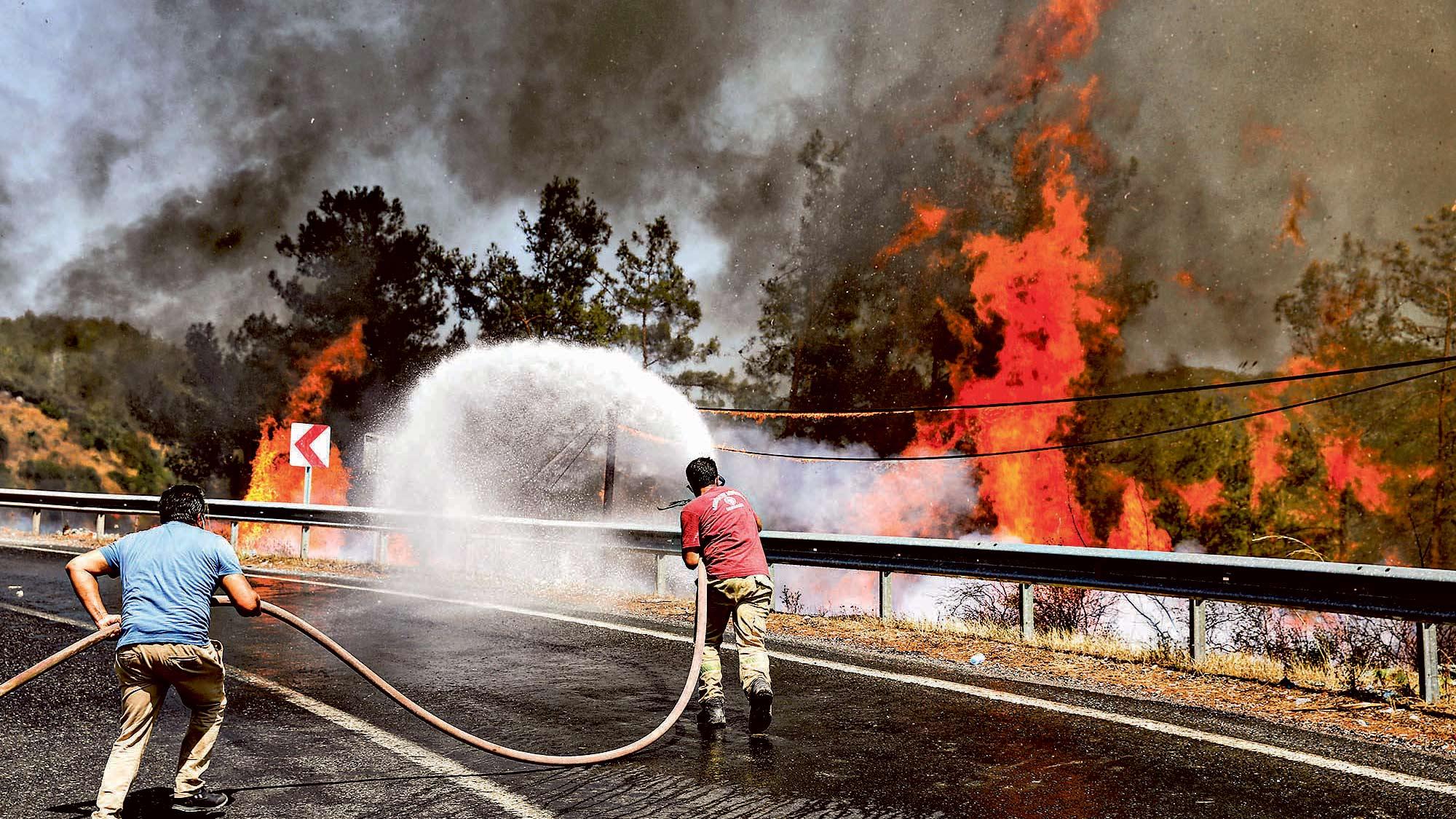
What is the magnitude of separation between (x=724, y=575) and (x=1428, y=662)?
4487 mm

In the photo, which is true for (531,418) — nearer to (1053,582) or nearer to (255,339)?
(1053,582)

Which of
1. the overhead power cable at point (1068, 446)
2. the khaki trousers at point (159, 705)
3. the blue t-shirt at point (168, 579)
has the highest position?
the overhead power cable at point (1068, 446)

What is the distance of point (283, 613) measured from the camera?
4445 mm

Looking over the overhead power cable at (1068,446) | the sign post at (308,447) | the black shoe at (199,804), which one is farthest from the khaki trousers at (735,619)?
the sign post at (308,447)

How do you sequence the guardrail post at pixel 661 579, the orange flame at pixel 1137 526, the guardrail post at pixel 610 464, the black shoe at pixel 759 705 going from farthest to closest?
the orange flame at pixel 1137 526, the guardrail post at pixel 610 464, the guardrail post at pixel 661 579, the black shoe at pixel 759 705

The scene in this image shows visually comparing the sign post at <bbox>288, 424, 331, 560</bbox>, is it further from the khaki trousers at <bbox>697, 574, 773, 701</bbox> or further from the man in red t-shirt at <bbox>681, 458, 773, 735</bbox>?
the khaki trousers at <bbox>697, 574, 773, 701</bbox>

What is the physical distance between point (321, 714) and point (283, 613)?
161 centimetres

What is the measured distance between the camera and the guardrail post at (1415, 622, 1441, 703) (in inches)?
247

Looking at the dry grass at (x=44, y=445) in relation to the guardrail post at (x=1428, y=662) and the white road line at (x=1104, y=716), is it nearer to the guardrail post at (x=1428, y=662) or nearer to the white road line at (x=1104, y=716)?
the white road line at (x=1104, y=716)

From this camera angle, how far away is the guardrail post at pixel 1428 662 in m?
6.28

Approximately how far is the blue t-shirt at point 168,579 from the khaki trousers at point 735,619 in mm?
2662

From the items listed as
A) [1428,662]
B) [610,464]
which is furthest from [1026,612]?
[610,464]

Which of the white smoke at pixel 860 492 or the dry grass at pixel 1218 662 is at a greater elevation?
the white smoke at pixel 860 492

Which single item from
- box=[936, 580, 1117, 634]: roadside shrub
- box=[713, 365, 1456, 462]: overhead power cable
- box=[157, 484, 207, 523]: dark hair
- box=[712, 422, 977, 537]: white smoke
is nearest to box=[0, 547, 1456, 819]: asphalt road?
box=[157, 484, 207, 523]: dark hair
